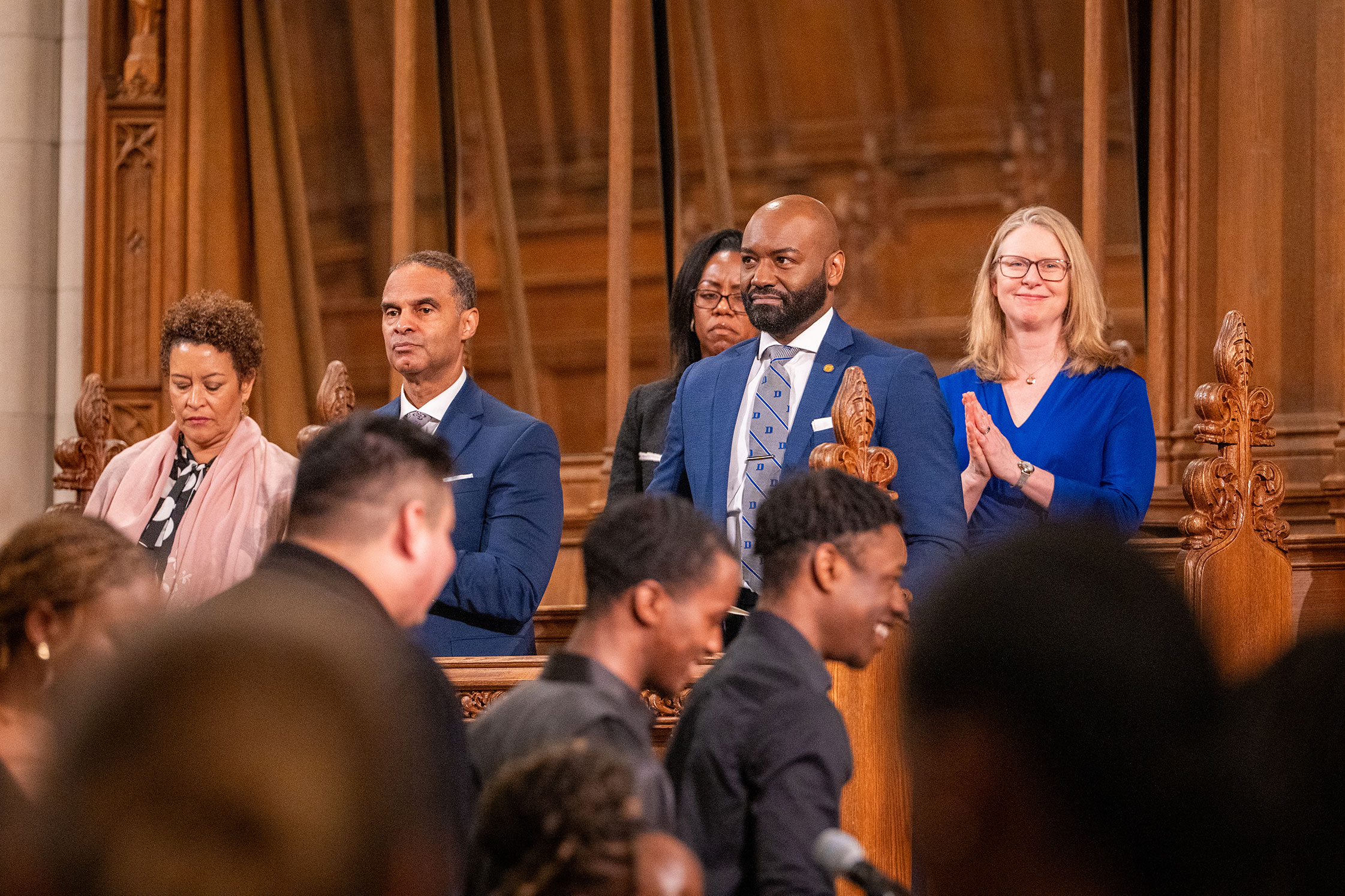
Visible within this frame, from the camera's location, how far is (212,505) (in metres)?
3.59

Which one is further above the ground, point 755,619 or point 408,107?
point 408,107

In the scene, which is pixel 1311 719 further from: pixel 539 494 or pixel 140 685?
pixel 539 494

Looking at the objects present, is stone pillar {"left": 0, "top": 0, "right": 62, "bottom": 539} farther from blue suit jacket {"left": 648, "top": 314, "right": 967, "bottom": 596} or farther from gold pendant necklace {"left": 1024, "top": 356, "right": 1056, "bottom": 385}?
gold pendant necklace {"left": 1024, "top": 356, "right": 1056, "bottom": 385}

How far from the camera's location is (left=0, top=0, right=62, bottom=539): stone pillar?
6.48 meters

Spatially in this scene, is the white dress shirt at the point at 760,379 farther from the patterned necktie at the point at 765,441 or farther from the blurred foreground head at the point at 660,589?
the blurred foreground head at the point at 660,589

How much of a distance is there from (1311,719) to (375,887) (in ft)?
1.90

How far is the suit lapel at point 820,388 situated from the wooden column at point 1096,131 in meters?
2.19

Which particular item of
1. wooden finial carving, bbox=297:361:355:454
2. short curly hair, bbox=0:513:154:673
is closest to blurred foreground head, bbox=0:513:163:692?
short curly hair, bbox=0:513:154:673

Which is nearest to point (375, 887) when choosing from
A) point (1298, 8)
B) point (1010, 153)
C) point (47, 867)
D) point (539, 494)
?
point (47, 867)

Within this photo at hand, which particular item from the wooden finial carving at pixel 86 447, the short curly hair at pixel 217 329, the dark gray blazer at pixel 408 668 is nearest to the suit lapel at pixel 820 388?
the short curly hair at pixel 217 329

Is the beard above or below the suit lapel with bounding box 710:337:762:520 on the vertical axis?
above

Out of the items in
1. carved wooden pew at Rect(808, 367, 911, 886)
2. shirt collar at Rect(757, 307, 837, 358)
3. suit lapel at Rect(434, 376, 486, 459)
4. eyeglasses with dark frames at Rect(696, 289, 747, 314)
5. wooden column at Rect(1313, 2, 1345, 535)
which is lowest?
carved wooden pew at Rect(808, 367, 911, 886)

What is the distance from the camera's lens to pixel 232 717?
947 mm

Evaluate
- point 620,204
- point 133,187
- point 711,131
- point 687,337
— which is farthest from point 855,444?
point 133,187
